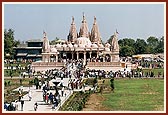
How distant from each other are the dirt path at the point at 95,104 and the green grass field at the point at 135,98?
22cm

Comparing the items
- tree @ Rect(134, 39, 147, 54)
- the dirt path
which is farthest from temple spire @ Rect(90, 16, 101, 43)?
the dirt path

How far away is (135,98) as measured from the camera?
2016 centimetres

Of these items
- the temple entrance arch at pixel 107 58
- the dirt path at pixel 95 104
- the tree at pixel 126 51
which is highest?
the tree at pixel 126 51

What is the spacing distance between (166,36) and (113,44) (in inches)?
1170

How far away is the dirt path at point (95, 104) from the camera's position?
56.4 feet

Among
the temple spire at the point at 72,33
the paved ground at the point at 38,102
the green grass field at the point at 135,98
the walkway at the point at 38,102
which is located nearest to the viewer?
the paved ground at the point at 38,102

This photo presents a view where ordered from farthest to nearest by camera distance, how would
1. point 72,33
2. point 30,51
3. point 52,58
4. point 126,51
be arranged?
point 126,51, point 30,51, point 72,33, point 52,58

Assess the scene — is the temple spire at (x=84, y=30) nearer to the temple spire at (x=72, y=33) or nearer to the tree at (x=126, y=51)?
the temple spire at (x=72, y=33)

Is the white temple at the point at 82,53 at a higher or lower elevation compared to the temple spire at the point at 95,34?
lower

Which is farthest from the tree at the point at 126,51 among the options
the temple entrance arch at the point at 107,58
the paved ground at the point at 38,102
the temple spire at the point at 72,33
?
the paved ground at the point at 38,102

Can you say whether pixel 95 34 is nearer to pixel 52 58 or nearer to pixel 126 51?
pixel 52 58

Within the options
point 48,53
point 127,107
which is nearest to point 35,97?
point 127,107

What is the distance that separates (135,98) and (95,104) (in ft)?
8.46

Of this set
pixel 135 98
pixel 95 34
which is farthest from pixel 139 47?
pixel 135 98
